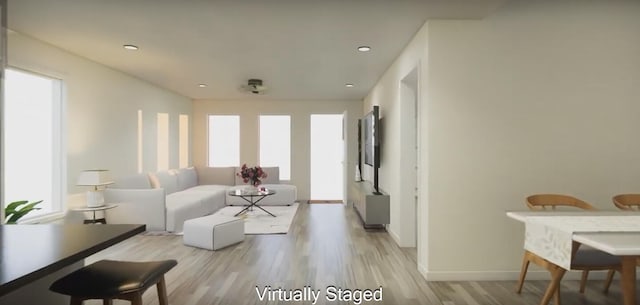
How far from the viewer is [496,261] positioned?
3361 mm

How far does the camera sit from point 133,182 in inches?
217

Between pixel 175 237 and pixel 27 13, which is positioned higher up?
pixel 27 13

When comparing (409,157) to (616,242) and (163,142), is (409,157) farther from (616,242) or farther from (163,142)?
(163,142)

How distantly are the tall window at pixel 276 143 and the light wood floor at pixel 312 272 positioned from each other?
3663 millimetres

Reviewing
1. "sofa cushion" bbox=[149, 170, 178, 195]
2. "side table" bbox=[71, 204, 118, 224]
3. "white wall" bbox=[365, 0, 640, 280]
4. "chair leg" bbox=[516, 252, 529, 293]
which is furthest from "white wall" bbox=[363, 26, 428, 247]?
"side table" bbox=[71, 204, 118, 224]

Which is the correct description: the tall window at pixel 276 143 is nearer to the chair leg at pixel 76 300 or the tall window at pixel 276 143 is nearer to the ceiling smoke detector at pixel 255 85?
the ceiling smoke detector at pixel 255 85

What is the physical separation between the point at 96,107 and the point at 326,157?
16.6 feet

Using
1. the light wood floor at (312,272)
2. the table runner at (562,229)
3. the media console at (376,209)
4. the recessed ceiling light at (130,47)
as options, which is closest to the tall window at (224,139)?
the light wood floor at (312,272)

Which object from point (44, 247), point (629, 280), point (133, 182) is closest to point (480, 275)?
point (629, 280)

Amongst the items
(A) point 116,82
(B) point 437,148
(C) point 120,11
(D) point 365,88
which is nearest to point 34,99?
(A) point 116,82

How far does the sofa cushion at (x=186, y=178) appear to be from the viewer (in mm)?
7318

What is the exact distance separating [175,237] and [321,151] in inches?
176

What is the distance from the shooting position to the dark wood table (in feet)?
3.61

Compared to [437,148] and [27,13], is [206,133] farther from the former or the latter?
[437,148]
